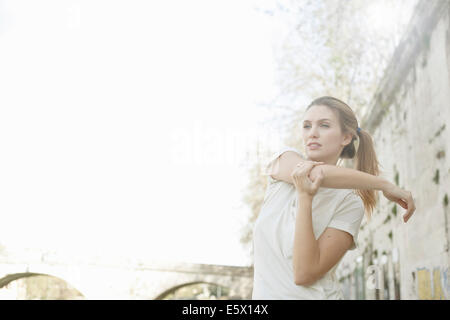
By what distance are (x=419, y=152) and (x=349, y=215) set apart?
6656 mm

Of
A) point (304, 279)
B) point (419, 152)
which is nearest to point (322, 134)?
point (304, 279)

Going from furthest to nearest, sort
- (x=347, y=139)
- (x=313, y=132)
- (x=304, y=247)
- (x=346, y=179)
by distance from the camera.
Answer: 1. (x=347, y=139)
2. (x=313, y=132)
3. (x=346, y=179)
4. (x=304, y=247)

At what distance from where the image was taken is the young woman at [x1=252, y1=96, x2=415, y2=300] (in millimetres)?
1533

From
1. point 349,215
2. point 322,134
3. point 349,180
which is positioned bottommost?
point 349,215

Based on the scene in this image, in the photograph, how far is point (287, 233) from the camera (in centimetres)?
162

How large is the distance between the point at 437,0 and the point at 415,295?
184 inches

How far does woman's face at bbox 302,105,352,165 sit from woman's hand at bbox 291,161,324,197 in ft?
0.76

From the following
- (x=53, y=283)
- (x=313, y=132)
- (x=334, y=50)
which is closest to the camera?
(x=313, y=132)

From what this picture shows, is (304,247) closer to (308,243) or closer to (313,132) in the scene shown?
(308,243)

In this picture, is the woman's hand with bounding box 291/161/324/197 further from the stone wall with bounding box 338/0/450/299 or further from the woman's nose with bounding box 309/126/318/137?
the stone wall with bounding box 338/0/450/299
